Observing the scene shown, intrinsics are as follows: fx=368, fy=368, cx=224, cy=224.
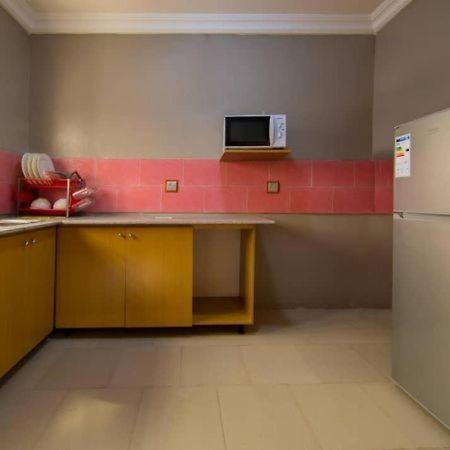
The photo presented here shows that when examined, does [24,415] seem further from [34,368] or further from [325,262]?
[325,262]

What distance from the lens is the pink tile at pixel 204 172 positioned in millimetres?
3057

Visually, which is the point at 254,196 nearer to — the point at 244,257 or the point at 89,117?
the point at 244,257

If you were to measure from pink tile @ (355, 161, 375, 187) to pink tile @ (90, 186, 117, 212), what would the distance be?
6.73ft

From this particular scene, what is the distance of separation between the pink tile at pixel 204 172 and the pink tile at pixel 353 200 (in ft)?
3.25

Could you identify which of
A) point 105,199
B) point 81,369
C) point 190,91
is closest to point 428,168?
point 81,369

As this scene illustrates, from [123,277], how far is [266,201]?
1345mm

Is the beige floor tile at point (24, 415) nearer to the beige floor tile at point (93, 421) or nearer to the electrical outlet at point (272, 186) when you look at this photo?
the beige floor tile at point (93, 421)

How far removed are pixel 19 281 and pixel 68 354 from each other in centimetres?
58

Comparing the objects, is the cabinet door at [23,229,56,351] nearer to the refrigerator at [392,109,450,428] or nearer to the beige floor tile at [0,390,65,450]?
the beige floor tile at [0,390,65,450]

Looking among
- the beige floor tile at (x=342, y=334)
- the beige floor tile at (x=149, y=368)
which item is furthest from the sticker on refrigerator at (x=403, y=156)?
the beige floor tile at (x=149, y=368)

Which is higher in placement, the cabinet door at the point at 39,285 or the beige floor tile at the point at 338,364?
the cabinet door at the point at 39,285

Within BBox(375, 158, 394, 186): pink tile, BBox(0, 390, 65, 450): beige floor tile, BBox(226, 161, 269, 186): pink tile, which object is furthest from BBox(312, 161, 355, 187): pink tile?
BBox(0, 390, 65, 450): beige floor tile

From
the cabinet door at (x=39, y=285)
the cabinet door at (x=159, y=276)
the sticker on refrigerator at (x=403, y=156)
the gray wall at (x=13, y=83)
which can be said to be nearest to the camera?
the sticker on refrigerator at (x=403, y=156)

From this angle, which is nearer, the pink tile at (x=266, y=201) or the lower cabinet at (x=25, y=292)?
the lower cabinet at (x=25, y=292)
